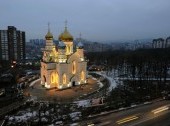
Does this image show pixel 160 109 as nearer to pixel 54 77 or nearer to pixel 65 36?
pixel 54 77

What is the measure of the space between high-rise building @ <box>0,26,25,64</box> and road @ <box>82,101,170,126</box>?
49565 millimetres

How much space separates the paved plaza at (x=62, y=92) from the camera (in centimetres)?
2685

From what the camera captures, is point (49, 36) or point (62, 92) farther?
point (49, 36)

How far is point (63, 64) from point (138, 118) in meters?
14.8

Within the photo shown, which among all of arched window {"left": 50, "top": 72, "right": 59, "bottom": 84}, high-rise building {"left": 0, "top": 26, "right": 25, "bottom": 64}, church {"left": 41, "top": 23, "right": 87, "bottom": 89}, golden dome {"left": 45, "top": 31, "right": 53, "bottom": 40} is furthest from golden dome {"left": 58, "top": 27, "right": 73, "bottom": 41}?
high-rise building {"left": 0, "top": 26, "right": 25, "bottom": 64}

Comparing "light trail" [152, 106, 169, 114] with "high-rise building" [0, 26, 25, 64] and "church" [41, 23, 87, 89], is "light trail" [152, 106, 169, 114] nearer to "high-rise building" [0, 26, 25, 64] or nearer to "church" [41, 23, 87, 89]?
"church" [41, 23, 87, 89]

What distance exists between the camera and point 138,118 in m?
18.8

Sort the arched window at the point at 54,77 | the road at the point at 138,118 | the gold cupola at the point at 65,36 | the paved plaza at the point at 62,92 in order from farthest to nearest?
the gold cupola at the point at 65,36, the arched window at the point at 54,77, the paved plaza at the point at 62,92, the road at the point at 138,118

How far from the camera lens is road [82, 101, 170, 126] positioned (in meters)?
17.8

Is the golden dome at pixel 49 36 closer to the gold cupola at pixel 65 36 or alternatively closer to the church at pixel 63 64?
the church at pixel 63 64

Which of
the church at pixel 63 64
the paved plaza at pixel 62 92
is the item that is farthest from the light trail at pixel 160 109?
the church at pixel 63 64

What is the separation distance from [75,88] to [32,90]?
5315mm

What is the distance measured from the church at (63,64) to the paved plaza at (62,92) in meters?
0.98

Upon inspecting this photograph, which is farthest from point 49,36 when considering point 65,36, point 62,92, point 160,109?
point 160,109
